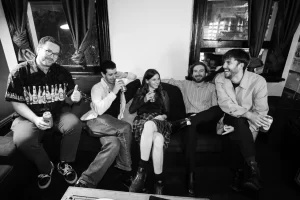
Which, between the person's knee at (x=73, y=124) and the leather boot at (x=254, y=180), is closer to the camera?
the leather boot at (x=254, y=180)

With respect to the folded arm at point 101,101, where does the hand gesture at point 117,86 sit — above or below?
above

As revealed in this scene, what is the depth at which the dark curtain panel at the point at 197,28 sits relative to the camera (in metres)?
2.17

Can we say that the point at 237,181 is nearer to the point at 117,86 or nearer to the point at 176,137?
the point at 176,137

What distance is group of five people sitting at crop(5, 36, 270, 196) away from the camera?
149 cm

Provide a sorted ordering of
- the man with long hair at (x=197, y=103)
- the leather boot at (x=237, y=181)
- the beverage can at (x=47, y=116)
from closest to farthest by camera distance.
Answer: the beverage can at (x=47, y=116), the leather boot at (x=237, y=181), the man with long hair at (x=197, y=103)

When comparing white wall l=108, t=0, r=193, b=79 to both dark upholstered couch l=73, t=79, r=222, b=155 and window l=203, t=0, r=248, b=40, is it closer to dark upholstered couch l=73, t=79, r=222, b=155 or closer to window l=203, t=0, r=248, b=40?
window l=203, t=0, r=248, b=40

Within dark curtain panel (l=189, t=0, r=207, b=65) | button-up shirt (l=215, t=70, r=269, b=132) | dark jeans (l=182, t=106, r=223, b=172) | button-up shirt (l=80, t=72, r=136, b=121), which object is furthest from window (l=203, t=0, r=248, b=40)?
button-up shirt (l=80, t=72, r=136, b=121)

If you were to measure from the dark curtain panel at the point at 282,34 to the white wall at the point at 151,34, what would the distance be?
117 centimetres

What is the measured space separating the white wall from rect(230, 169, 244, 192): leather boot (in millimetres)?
1429

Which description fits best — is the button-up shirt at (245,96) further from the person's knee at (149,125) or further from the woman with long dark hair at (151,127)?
the person's knee at (149,125)

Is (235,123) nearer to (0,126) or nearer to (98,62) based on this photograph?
(98,62)

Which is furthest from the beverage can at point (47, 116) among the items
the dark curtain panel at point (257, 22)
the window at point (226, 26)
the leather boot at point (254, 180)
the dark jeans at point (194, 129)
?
the dark curtain panel at point (257, 22)

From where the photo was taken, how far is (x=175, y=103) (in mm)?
2076

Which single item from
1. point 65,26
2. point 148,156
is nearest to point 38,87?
point 148,156
